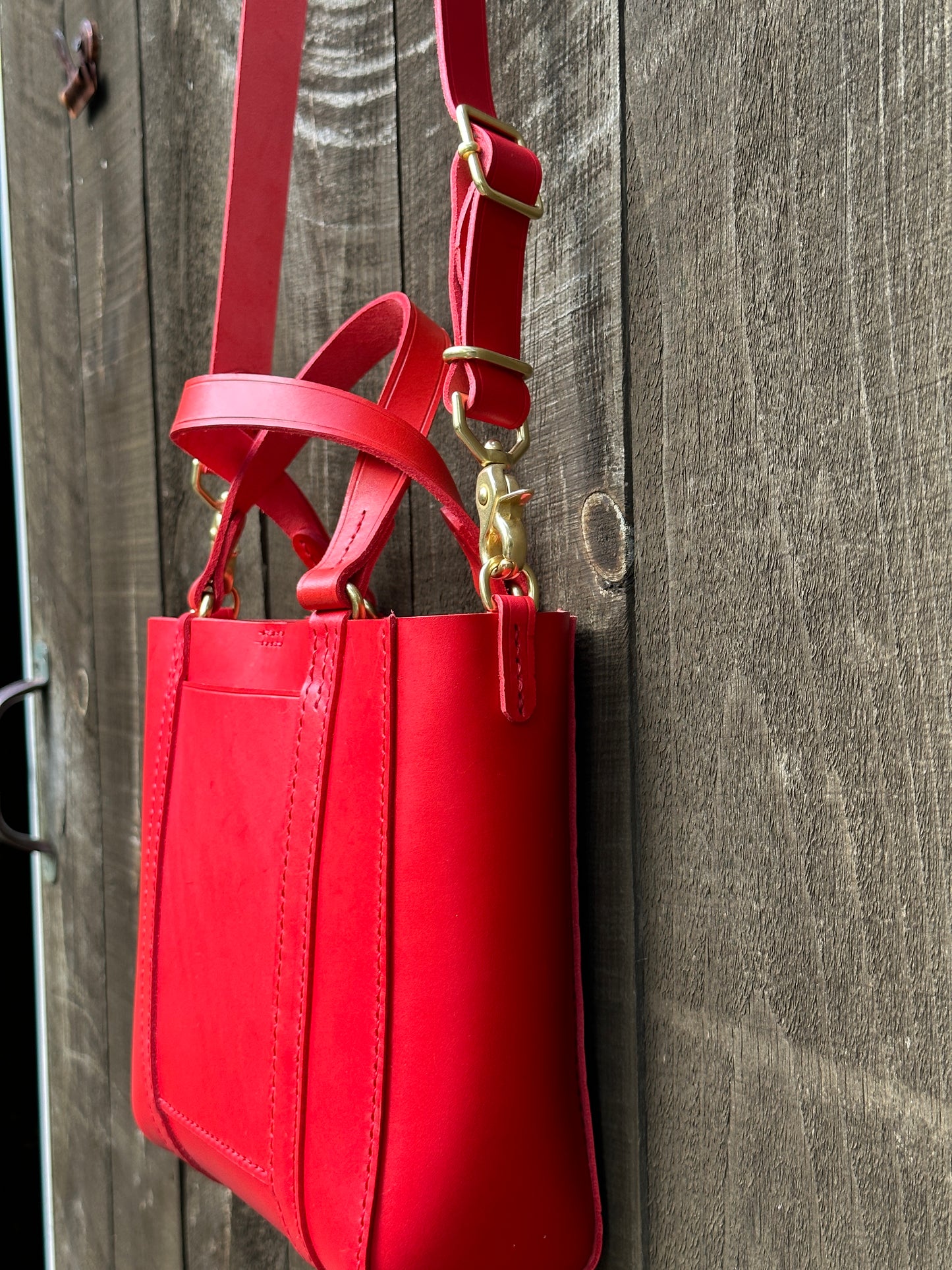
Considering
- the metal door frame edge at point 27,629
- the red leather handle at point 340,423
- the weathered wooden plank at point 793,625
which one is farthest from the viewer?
the metal door frame edge at point 27,629

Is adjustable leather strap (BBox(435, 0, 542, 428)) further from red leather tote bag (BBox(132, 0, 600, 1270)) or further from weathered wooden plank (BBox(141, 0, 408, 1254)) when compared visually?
weathered wooden plank (BBox(141, 0, 408, 1254))

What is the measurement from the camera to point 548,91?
1.90ft

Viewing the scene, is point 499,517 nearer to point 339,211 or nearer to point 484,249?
point 484,249

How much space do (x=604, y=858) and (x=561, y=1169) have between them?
0.52 feet

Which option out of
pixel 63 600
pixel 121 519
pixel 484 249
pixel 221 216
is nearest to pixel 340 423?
pixel 484 249

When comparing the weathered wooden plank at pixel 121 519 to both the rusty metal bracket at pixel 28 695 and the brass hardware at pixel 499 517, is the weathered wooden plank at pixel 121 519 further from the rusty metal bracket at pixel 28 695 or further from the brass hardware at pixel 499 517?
the brass hardware at pixel 499 517

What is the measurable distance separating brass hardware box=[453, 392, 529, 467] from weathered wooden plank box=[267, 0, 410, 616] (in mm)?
194

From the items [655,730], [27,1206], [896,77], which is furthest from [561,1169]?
[27,1206]

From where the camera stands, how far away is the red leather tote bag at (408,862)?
472mm

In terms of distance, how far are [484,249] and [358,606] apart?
0.19 meters

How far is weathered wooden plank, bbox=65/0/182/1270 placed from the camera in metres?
0.94

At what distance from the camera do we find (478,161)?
49cm

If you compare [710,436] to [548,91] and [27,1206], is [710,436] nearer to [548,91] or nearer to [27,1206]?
[548,91]

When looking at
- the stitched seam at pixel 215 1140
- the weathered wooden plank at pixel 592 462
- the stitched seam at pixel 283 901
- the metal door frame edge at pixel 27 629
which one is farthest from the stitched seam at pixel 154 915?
the metal door frame edge at pixel 27 629
